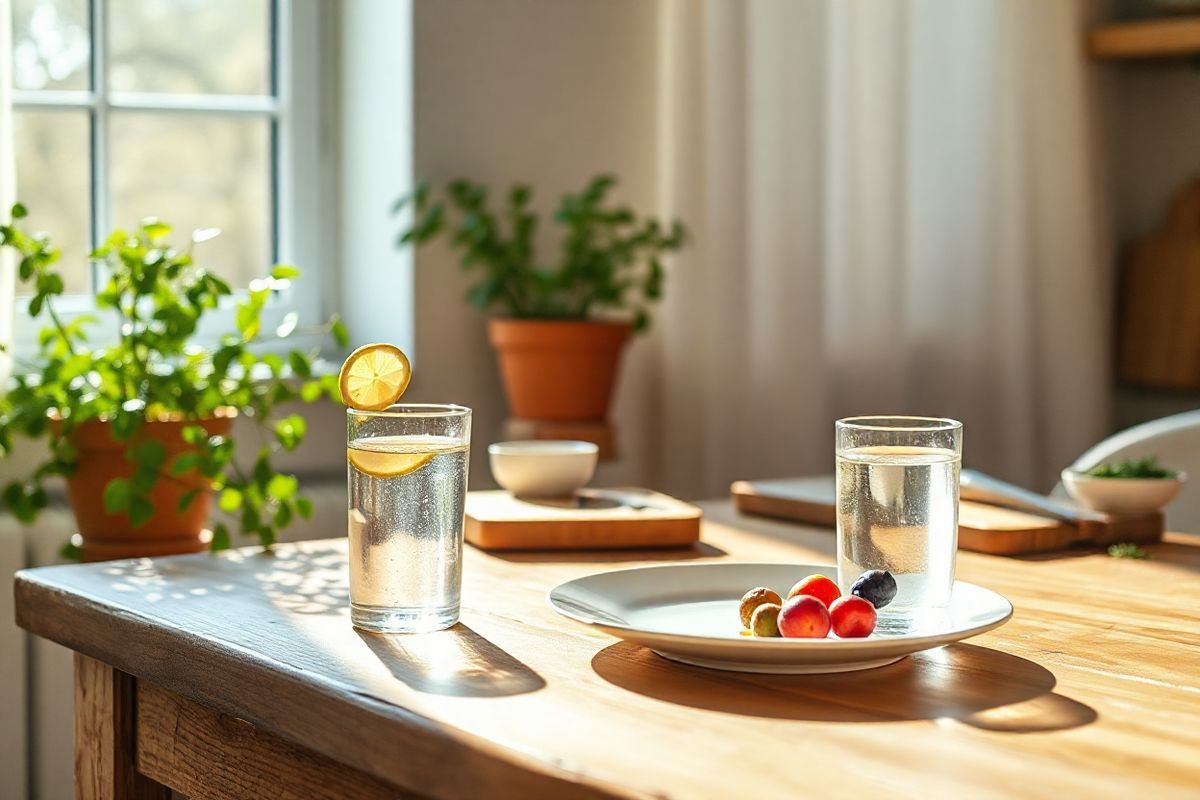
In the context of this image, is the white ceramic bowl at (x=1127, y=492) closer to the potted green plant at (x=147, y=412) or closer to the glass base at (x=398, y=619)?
the glass base at (x=398, y=619)

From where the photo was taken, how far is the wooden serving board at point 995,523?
136 centimetres

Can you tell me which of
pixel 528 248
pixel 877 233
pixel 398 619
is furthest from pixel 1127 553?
pixel 877 233

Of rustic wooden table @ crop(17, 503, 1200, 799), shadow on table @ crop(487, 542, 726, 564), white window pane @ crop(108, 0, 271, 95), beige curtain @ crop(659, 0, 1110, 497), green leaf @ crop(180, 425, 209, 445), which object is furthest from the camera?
beige curtain @ crop(659, 0, 1110, 497)

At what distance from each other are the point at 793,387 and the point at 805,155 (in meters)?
0.45

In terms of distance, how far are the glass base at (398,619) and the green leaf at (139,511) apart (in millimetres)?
720

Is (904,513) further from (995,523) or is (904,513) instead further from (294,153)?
(294,153)

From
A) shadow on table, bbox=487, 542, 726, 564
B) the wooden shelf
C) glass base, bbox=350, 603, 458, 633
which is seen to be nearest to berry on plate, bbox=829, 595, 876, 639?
glass base, bbox=350, 603, 458, 633

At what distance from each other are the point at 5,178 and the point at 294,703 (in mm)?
1370

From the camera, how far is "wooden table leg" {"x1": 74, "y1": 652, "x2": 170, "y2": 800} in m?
1.09

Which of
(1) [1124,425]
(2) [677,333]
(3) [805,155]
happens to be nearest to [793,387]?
(2) [677,333]

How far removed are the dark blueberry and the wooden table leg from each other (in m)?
0.56

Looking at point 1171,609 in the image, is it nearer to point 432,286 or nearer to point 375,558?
point 375,558

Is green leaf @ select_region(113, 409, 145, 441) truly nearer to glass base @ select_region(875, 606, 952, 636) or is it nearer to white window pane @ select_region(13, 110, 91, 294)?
white window pane @ select_region(13, 110, 91, 294)

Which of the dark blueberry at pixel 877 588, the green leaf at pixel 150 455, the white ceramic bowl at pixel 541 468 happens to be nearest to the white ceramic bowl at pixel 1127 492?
the white ceramic bowl at pixel 541 468
